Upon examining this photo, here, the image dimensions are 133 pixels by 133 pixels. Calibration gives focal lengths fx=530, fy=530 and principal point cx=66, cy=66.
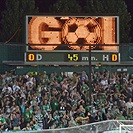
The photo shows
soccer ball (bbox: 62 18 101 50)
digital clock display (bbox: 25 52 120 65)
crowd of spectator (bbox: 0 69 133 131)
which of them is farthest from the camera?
soccer ball (bbox: 62 18 101 50)

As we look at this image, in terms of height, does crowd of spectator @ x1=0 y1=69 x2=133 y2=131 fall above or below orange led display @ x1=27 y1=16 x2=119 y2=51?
below

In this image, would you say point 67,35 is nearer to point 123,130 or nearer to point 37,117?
point 37,117

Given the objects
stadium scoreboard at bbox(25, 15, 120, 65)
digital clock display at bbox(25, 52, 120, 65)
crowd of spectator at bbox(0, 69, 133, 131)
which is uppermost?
stadium scoreboard at bbox(25, 15, 120, 65)

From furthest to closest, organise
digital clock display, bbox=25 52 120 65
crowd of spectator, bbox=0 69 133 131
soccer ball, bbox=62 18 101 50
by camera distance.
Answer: soccer ball, bbox=62 18 101 50
digital clock display, bbox=25 52 120 65
crowd of spectator, bbox=0 69 133 131

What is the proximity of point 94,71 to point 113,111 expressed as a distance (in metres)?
1.89

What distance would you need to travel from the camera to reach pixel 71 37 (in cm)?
1472

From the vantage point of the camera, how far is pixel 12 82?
47.0 feet

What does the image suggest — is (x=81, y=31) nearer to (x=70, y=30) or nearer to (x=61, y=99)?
(x=70, y=30)

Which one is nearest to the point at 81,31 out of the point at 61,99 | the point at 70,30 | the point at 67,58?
the point at 70,30

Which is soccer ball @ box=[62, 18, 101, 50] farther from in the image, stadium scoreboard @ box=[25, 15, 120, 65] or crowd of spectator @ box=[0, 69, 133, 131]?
crowd of spectator @ box=[0, 69, 133, 131]

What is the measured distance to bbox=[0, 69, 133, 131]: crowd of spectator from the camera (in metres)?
12.6

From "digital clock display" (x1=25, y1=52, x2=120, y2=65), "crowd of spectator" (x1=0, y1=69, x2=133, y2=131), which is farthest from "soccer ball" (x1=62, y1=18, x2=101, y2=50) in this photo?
"crowd of spectator" (x1=0, y1=69, x2=133, y2=131)

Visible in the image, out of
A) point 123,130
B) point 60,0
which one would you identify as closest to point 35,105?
point 123,130

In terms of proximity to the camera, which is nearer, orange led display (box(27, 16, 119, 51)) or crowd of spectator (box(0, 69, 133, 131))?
crowd of spectator (box(0, 69, 133, 131))
